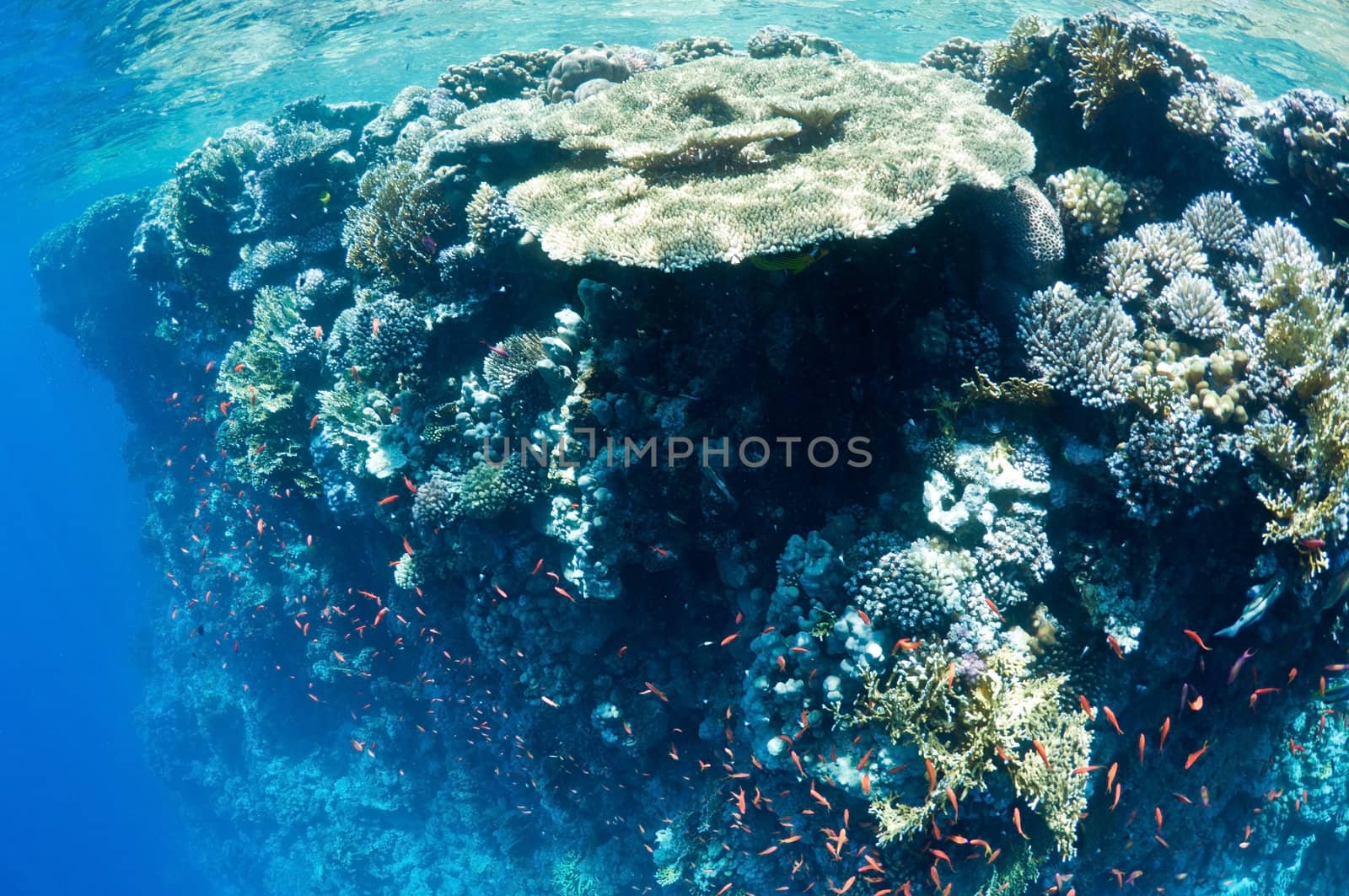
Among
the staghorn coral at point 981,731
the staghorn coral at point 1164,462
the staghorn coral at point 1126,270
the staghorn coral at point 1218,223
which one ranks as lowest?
the staghorn coral at point 981,731

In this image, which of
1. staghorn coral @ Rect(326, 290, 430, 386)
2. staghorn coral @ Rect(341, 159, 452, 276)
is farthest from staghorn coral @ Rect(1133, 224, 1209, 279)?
staghorn coral @ Rect(326, 290, 430, 386)

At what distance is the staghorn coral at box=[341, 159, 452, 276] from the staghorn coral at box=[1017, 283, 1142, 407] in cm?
666

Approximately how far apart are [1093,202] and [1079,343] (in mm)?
1788

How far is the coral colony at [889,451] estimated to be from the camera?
4984mm

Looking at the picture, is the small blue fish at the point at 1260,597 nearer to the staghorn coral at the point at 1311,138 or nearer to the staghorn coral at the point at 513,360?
the staghorn coral at the point at 1311,138

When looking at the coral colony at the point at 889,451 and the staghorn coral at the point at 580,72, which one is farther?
the staghorn coral at the point at 580,72

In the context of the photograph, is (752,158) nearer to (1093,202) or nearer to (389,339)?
(1093,202)

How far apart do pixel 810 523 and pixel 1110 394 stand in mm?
2614

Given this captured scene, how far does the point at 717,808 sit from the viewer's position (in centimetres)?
776

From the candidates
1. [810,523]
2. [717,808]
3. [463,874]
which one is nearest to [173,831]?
[463,874]

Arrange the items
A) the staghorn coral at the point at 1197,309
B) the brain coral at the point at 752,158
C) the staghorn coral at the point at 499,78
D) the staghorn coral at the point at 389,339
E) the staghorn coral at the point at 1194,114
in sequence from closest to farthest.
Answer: the brain coral at the point at 752,158 → the staghorn coral at the point at 1197,309 → the staghorn coral at the point at 1194,114 → the staghorn coral at the point at 389,339 → the staghorn coral at the point at 499,78

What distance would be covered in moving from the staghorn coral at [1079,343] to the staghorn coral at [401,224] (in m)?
6.66

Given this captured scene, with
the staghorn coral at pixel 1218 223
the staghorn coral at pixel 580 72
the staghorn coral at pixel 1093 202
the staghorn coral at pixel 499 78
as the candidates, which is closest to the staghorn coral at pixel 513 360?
the staghorn coral at pixel 580 72

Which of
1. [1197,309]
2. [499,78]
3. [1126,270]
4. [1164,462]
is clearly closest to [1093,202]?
[1126,270]
